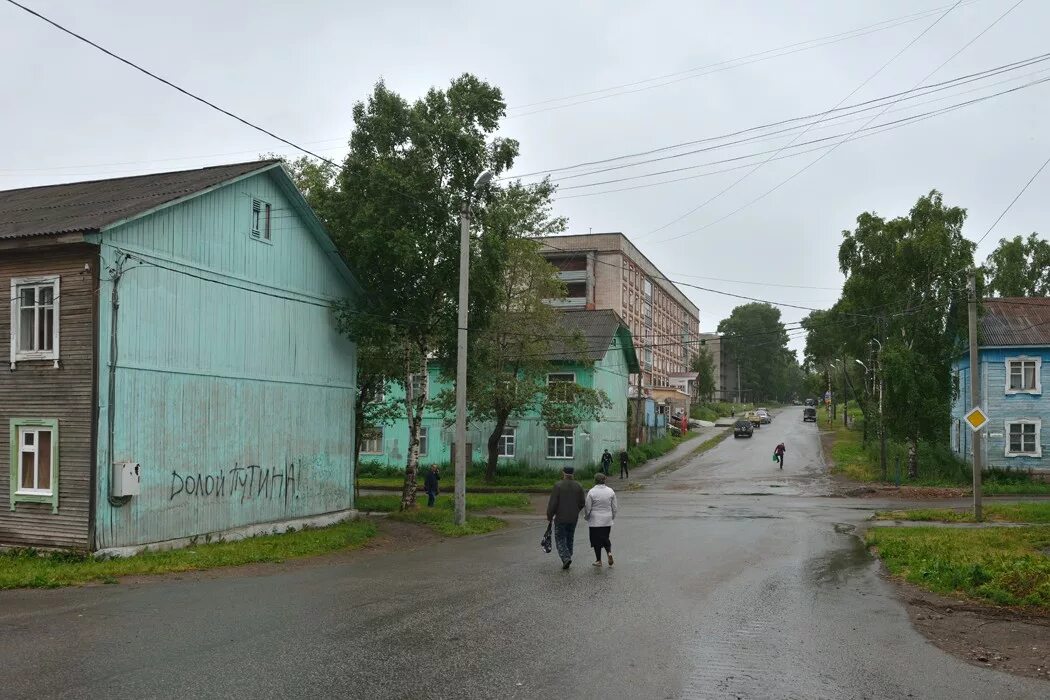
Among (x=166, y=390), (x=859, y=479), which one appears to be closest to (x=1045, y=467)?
(x=859, y=479)

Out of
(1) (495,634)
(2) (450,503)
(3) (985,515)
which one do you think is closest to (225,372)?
(1) (495,634)

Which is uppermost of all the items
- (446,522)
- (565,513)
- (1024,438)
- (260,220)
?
(260,220)

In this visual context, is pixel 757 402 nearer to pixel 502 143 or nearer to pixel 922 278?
pixel 922 278

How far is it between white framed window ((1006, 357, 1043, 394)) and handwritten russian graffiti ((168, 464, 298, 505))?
35.5 meters

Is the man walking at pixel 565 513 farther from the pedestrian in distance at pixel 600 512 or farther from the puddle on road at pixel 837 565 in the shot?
the puddle on road at pixel 837 565

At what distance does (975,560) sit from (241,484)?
568 inches

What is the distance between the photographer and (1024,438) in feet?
137

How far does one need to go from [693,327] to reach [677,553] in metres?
104

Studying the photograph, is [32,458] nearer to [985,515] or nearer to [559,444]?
[985,515]

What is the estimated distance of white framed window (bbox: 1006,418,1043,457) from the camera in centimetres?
4158

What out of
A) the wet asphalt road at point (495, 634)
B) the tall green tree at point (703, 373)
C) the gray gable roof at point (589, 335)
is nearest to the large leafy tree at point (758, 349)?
the tall green tree at point (703, 373)

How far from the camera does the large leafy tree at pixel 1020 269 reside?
62.8 meters

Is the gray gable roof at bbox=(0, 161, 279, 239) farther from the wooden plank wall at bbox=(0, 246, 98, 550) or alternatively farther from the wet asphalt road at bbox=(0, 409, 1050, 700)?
the wet asphalt road at bbox=(0, 409, 1050, 700)

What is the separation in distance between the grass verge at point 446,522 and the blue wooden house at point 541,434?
713 inches
